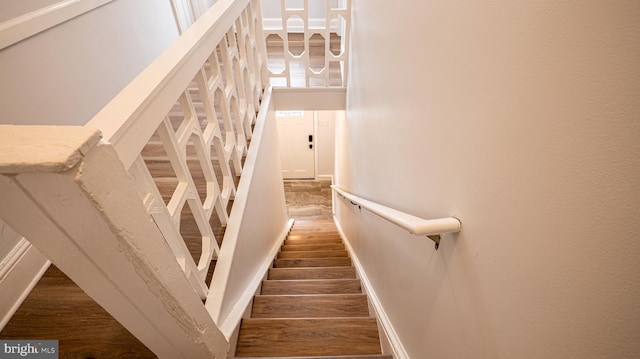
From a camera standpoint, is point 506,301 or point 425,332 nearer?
point 506,301

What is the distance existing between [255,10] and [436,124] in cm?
219

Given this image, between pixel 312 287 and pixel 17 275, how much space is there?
1738 millimetres

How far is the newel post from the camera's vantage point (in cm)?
39

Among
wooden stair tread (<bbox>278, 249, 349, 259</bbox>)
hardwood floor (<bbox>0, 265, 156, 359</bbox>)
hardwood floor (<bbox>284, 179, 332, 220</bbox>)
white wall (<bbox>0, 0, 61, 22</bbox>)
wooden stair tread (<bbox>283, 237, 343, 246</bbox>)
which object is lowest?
hardwood floor (<bbox>284, 179, 332, 220</bbox>)

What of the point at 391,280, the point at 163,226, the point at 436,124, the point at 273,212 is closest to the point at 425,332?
the point at 391,280

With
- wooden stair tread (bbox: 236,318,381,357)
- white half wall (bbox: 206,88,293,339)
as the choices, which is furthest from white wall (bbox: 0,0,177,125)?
wooden stair tread (bbox: 236,318,381,357)

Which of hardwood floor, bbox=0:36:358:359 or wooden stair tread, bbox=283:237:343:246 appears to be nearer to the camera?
hardwood floor, bbox=0:36:358:359

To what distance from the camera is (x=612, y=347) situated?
1.31 feet

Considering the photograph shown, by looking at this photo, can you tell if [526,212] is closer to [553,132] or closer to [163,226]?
[553,132]

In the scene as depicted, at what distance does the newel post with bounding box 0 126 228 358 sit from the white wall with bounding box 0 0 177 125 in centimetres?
123

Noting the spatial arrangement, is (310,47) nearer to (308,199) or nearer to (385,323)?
(308,199)

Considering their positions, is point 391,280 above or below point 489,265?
below

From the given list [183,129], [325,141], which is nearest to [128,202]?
[183,129]

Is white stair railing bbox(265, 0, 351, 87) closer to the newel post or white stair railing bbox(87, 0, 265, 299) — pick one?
white stair railing bbox(87, 0, 265, 299)
